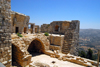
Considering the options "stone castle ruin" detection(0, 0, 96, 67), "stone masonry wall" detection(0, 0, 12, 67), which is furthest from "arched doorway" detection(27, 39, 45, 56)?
"stone masonry wall" detection(0, 0, 12, 67)

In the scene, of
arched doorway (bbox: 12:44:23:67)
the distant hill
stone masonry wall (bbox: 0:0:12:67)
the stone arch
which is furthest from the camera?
the distant hill

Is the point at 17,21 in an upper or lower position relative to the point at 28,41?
upper

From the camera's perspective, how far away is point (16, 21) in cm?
1525

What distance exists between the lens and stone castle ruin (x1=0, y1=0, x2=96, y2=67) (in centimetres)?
510

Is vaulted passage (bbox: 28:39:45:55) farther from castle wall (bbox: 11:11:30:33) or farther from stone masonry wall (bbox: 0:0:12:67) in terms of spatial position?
stone masonry wall (bbox: 0:0:12:67)

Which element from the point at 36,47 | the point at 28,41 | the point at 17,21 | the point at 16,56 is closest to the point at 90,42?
the point at 36,47

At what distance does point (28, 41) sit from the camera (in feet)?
36.0

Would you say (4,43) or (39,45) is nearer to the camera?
(4,43)

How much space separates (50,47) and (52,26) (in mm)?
6744

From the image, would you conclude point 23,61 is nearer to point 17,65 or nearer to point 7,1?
point 17,65

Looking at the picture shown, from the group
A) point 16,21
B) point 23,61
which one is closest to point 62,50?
point 23,61

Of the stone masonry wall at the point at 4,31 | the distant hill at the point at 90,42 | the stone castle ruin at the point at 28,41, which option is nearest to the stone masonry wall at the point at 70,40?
the stone castle ruin at the point at 28,41

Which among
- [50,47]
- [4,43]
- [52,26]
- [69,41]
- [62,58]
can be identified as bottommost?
[62,58]

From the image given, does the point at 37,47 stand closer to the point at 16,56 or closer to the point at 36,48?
the point at 36,48
